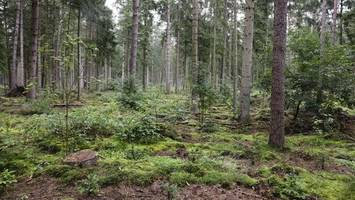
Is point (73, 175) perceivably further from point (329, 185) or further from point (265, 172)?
point (329, 185)

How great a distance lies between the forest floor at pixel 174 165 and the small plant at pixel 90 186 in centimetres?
2

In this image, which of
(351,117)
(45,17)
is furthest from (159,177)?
(45,17)

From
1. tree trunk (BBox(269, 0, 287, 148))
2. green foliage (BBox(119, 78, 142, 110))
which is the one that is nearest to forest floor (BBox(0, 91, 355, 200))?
tree trunk (BBox(269, 0, 287, 148))

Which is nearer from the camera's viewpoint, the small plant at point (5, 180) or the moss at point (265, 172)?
the small plant at point (5, 180)

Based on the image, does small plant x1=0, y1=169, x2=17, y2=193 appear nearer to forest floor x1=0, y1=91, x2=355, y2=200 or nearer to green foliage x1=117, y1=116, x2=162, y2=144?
forest floor x1=0, y1=91, x2=355, y2=200

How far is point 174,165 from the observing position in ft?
20.6

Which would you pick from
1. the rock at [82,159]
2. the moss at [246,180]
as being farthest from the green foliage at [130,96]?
the moss at [246,180]

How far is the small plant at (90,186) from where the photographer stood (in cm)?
509

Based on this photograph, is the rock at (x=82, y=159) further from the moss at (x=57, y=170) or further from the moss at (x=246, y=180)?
the moss at (x=246, y=180)

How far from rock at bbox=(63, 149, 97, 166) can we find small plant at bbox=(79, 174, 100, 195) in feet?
2.84

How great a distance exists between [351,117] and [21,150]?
34.6 ft

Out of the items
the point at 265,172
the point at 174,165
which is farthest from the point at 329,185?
the point at 174,165

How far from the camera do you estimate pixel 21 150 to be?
7113 mm

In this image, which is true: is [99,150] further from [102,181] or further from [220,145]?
[220,145]
